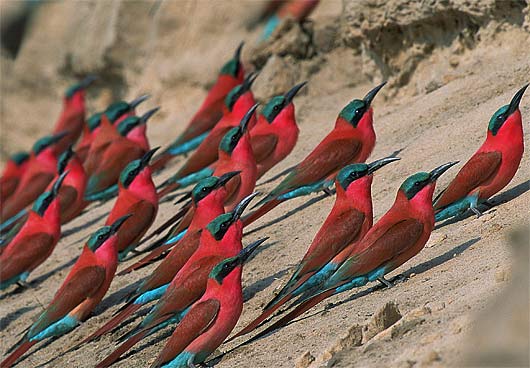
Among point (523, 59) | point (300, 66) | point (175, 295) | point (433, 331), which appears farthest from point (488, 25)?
point (433, 331)

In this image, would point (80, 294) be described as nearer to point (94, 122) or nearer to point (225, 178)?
point (225, 178)

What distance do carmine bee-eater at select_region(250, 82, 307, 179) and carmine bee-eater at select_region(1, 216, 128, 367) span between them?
149 centimetres

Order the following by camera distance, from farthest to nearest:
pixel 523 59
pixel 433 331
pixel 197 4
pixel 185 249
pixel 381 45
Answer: pixel 197 4
pixel 381 45
pixel 523 59
pixel 185 249
pixel 433 331

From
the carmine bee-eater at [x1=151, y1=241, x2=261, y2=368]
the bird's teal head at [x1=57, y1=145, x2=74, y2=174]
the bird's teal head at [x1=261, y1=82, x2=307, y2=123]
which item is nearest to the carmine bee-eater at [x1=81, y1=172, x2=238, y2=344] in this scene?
the carmine bee-eater at [x1=151, y1=241, x2=261, y2=368]

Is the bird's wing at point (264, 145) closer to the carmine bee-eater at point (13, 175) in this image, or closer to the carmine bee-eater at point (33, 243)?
the carmine bee-eater at point (33, 243)

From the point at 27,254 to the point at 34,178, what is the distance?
2.76 metres

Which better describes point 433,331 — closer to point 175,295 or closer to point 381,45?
point 175,295

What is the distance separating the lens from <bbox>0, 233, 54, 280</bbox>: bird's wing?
28.6ft

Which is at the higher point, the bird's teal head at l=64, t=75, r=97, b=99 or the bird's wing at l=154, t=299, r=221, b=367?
the bird's teal head at l=64, t=75, r=97, b=99

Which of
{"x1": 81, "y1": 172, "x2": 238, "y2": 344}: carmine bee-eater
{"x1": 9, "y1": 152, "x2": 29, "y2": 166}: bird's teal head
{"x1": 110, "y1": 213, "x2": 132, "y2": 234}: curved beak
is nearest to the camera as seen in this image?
{"x1": 81, "y1": 172, "x2": 238, "y2": 344}: carmine bee-eater

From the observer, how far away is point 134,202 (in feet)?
27.6

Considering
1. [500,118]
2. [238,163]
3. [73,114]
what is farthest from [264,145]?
[73,114]

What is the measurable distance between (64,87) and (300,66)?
212 inches

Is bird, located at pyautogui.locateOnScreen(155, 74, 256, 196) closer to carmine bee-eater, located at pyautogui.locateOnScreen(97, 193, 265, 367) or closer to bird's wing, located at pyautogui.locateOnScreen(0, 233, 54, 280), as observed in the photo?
bird's wing, located at pyautogui.locateOnScreen(0, 233, 54, 280)
